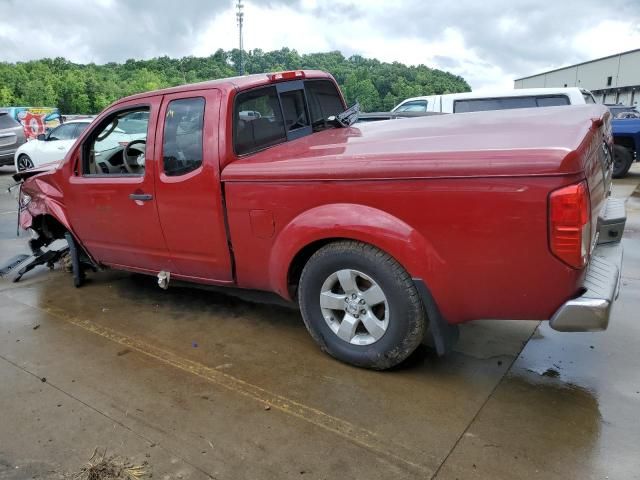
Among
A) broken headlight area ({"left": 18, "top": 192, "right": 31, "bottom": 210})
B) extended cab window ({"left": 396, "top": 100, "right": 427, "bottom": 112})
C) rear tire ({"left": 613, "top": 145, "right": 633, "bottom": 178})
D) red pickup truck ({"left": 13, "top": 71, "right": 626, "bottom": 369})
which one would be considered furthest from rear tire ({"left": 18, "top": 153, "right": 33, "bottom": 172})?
rear tire ({"left": 613, "top": 145, "right": 633, "bottom": 178})

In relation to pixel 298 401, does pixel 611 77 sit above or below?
above

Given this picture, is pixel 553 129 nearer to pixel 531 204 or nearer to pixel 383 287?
pixel 531 204

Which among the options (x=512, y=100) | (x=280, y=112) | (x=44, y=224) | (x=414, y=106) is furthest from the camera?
(x=414, y=106)

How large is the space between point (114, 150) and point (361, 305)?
305cm

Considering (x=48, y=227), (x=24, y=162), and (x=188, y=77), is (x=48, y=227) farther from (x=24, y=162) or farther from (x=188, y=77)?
(x=188, y=77)

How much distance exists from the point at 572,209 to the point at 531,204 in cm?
17

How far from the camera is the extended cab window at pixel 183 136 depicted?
140 inches

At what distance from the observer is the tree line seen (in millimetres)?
21219

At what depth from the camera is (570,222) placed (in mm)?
2297

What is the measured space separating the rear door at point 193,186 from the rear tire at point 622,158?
10178 mm

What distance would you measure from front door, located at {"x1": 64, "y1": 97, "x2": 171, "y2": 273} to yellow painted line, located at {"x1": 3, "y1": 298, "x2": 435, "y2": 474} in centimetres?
64

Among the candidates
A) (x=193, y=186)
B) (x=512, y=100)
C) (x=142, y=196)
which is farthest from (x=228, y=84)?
(x=512, y=100)

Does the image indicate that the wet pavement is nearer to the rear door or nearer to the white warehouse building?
the rear door

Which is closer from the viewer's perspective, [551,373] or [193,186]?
[551,373]
